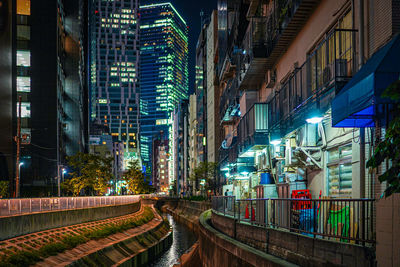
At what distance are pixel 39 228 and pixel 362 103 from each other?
1698 centimetres

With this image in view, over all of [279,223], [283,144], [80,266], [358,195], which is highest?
[283,144]

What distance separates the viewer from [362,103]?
873 cm

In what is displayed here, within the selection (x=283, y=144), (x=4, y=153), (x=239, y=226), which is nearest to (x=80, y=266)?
(x=239, y=226)

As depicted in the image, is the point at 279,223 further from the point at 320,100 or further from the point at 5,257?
the point at 5,257

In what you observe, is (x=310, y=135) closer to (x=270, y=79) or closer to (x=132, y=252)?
(x=270, y=79)

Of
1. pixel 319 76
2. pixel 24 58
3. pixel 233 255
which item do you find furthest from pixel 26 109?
pixel 233 255

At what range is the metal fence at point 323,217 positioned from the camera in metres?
9.57

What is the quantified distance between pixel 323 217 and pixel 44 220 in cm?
1530

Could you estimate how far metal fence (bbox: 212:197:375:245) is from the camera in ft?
31.4

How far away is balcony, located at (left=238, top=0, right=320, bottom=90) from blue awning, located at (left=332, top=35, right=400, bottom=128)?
1007 cm

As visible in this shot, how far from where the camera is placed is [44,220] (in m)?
21.8

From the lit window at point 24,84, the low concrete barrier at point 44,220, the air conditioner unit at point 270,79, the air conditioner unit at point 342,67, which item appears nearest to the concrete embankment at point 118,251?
the low concrete barrier at point 44,220

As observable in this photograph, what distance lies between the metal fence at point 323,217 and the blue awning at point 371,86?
1.87m

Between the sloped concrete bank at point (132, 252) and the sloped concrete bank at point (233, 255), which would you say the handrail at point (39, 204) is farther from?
→ the sloped concrete bank at point (233, 255)
